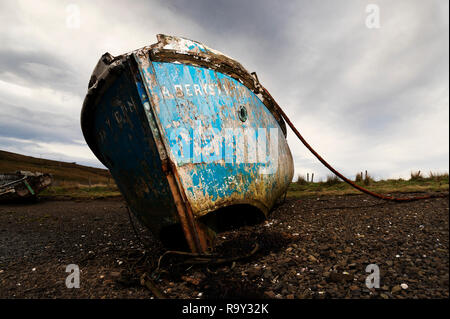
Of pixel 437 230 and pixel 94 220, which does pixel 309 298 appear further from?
pixel 94 220

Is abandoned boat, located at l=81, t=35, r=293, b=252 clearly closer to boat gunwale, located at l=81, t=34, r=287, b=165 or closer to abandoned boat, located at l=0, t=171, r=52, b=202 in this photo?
boat gunwale, located at l=81, t=34, r=287, b=165

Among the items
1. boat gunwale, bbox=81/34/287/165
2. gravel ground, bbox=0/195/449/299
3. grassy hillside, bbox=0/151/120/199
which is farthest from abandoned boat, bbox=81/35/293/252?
grassy hillside, bbox=0/151/120/199

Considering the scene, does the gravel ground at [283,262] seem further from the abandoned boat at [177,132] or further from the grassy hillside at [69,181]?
the grassy hillside at [69,181]

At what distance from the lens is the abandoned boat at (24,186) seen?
11.4 metres

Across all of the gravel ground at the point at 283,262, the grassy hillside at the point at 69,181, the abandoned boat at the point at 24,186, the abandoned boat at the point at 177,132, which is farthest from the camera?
the grassy hillside at the point at 69,181

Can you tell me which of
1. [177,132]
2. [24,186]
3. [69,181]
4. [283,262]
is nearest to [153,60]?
[177,132]

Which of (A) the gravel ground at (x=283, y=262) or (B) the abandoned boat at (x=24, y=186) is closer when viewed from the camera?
(A) the gravel ground at (x=283, y=262)

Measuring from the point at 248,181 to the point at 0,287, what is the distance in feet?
10.7

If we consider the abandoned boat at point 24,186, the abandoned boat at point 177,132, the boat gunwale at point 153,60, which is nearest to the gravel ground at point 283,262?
the abandoned boat at point 177,132

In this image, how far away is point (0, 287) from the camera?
2.85 m

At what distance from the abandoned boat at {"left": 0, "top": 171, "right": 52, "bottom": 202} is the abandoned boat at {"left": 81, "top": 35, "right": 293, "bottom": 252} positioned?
1140 centimetres

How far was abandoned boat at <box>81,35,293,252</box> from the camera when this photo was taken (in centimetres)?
264

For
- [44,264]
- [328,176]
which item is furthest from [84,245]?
[328,176]

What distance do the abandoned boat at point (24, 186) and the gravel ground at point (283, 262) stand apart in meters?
9.21
